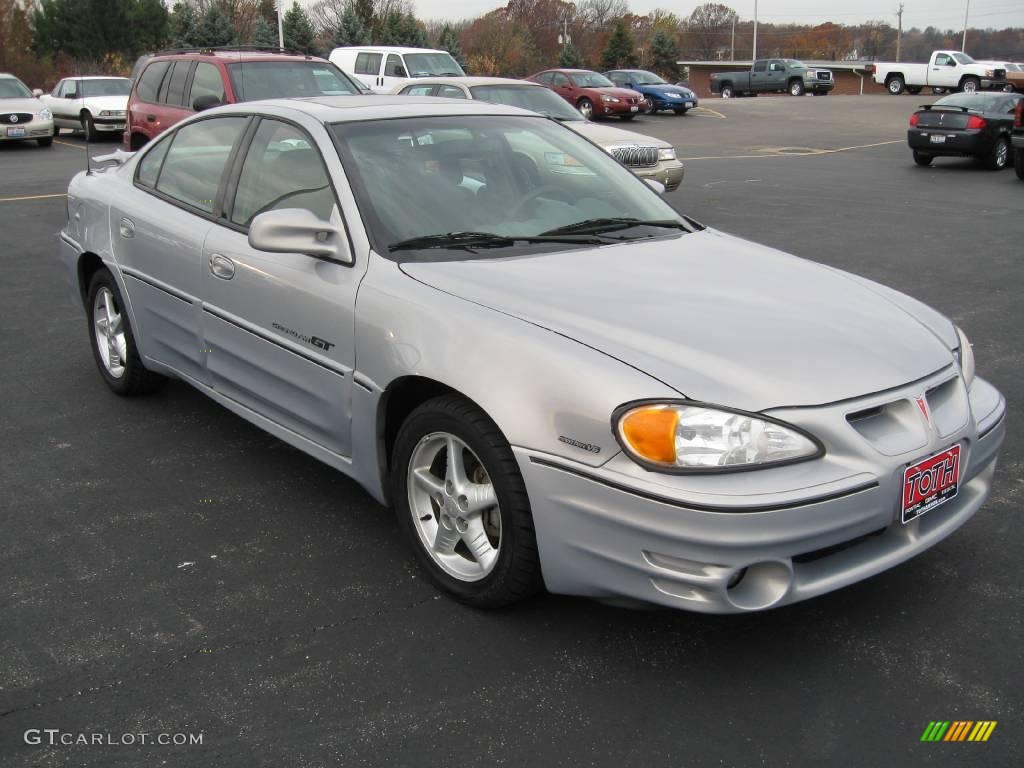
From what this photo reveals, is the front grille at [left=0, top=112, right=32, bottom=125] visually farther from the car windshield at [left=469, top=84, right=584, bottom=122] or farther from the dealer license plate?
the dealer license plate

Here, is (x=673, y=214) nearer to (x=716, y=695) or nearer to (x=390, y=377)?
(x=390, y=377)

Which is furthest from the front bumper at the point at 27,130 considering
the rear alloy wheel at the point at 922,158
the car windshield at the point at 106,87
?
the rear alloy wheel at the point at 922,158

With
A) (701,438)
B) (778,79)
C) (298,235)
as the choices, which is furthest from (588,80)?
(701,438)

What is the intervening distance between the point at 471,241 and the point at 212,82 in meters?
9.58

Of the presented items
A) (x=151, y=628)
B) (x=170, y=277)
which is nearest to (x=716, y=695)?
(x=151, y=628)

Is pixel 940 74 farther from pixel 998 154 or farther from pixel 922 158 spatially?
pixel 998 154

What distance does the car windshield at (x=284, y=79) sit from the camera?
11766 mm

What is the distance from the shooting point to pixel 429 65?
21.4m

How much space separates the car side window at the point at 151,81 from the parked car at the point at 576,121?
3.17m

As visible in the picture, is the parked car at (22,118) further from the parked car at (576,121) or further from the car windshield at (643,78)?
the car windshield at (643,78)

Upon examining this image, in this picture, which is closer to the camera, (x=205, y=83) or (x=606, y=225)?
(x=606, y=225)

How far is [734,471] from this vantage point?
109 inches

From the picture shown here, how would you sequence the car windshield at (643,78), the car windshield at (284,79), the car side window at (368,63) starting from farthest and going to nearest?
the car windshield at (643,78)
the car side window at (368,63)
the car windshield at (284,79)

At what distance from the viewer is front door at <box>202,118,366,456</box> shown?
12.1 feet
